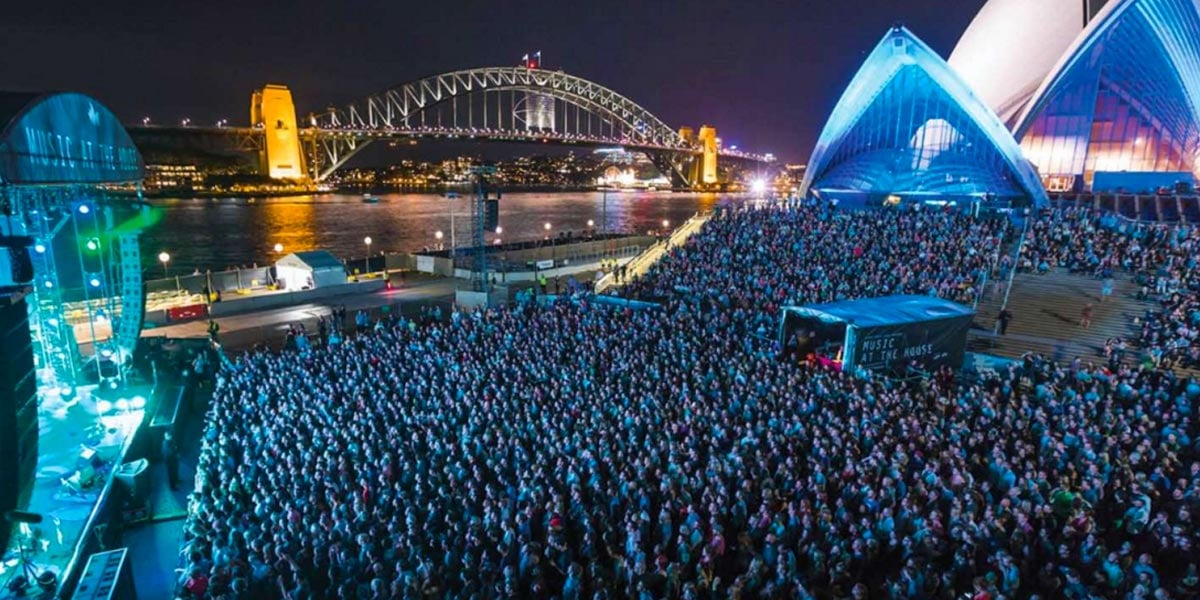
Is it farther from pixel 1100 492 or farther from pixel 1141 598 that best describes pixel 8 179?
pixel 1100 492

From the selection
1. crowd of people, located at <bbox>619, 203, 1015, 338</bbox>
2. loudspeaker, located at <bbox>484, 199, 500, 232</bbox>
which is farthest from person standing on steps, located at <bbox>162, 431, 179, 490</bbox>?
loudspeaker, located at <bbox>484, 199, 500, 232</bbox>

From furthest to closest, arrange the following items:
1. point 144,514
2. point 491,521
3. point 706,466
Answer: point 144,514
point 706,466
point 491,521

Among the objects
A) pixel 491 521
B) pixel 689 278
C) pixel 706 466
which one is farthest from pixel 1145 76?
pixel 491 521

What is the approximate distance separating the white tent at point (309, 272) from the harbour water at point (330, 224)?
17477 mm

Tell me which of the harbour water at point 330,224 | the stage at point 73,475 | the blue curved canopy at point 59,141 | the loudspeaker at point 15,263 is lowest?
the stage at point 73,475

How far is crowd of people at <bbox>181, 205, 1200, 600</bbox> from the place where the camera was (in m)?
5.90

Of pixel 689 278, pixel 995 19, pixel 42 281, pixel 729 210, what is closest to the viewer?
pixel 42 281

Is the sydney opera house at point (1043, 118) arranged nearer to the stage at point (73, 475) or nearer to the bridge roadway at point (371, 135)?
the stage at point (73, 475)

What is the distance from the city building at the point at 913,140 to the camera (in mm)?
27562

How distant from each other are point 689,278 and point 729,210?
8.31 m

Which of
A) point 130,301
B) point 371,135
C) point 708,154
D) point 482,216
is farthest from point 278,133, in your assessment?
point 130,301

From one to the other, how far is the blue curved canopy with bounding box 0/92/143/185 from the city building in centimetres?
2733

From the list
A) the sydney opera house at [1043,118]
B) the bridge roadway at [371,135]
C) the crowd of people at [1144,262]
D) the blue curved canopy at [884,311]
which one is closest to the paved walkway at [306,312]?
the blue curved canopy at [884,311]

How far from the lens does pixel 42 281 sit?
11977 mm
